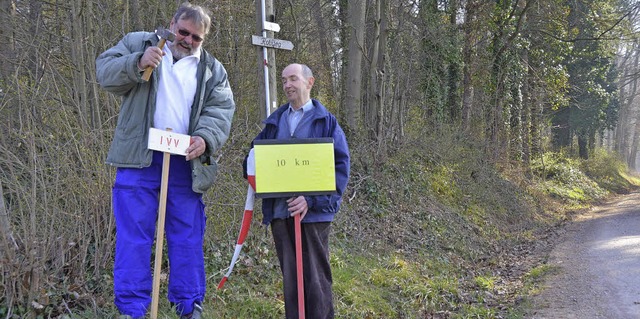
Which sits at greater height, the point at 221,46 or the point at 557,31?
the point at 557,31

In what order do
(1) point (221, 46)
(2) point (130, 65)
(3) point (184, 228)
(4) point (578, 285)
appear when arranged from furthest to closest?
(1) point (221, 46) → (4) point (578, 285) → (3) point (184, 228) → (2) point (130, 65)

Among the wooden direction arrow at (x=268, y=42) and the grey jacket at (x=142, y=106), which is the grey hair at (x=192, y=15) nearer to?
the grey jacket at (x=142, y=106)

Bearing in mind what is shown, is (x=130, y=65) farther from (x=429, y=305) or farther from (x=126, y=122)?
(x=429, y=305)

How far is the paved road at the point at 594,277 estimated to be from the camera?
6166 millimetres

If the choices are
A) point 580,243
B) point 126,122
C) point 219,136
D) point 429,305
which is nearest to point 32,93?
point 126,122

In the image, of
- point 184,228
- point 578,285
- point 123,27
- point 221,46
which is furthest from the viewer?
point 221,46

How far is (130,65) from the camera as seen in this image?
3.71m

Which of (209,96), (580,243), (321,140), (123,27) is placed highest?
(123,27)

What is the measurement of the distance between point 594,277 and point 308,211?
5.18 meters

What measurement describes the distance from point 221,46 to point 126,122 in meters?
5.75

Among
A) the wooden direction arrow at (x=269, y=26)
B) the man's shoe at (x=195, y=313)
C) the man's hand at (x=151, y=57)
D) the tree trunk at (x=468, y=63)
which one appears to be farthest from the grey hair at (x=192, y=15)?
the tree trunk at (x=468, y=63)

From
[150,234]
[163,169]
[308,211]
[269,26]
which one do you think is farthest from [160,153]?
[269,26]

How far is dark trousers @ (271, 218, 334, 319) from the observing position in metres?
4.34

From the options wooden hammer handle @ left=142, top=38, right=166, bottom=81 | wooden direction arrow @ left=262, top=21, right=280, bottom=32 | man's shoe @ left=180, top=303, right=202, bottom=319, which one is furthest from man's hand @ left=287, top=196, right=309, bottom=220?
wooden direction arrow @ left=262, top=21, right=280, bottom=32
